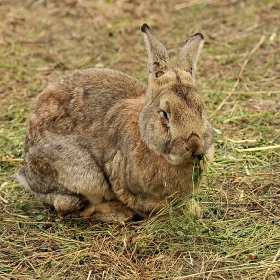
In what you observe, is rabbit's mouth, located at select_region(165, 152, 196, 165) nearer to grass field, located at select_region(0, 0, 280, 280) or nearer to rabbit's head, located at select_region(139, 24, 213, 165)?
rabbit's head, located at select_region(139, 24, 213, 165)

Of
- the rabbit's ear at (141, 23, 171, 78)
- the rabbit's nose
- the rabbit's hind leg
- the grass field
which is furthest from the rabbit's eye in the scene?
the rabbit's hind leg

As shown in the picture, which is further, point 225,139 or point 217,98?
Result: point 217,98

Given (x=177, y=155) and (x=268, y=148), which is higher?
(x=177, y=155)

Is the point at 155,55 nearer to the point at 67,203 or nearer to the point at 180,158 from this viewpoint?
the point at 180,158

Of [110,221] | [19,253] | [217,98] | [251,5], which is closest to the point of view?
[19,253]

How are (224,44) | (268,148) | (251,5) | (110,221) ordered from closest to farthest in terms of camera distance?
(110,221) < (268,148) < (224,44) < (251,5)

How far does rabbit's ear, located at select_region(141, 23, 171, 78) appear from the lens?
14.9 ft

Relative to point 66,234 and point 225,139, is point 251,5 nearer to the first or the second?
point 225,139

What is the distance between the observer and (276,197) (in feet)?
16.5

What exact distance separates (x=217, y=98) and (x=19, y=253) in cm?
340

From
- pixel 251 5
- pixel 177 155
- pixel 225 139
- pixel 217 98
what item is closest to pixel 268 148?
pixel 225 139

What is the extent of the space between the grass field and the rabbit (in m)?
0.20

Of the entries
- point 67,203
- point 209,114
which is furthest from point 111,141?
point 209,114

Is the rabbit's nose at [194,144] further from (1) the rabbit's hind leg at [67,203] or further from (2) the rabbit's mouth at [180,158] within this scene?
(1) the rabbit's hind leg at [67,203]
